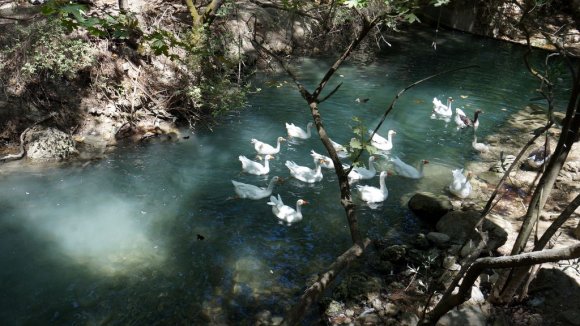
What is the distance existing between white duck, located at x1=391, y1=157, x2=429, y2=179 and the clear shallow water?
0.16 m

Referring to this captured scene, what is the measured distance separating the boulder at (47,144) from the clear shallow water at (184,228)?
0.55 meters

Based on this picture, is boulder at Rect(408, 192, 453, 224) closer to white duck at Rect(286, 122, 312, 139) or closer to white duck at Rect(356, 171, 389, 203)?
white duck at Rect(356, 171, 389, 203)

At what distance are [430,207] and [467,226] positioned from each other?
2.56 ft

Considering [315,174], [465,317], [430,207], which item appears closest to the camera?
[465,317]

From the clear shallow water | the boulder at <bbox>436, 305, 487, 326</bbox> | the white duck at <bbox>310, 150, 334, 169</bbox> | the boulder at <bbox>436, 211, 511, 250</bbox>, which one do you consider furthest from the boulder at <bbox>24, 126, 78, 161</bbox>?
the boulder at <bbox>436, 305, 487, 326</bbox>

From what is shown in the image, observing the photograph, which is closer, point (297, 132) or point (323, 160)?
point (323, 160)

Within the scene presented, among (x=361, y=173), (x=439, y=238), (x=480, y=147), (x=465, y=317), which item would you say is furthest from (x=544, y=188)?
(x=480, y=147)

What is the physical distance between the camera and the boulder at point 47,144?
8.90 meters

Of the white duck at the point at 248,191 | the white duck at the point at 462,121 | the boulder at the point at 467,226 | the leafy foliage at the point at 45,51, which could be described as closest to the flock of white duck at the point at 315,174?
the white duck at the point at 248,191

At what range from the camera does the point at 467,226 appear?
7.15 m

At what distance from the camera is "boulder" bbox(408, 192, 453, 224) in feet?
25.3

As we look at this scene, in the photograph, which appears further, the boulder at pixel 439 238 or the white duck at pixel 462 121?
the white duck at pixel 462 121

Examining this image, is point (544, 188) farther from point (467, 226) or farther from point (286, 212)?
point (286, 212)

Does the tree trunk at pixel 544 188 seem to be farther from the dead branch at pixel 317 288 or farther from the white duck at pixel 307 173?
the white duck at pixel 307 173
